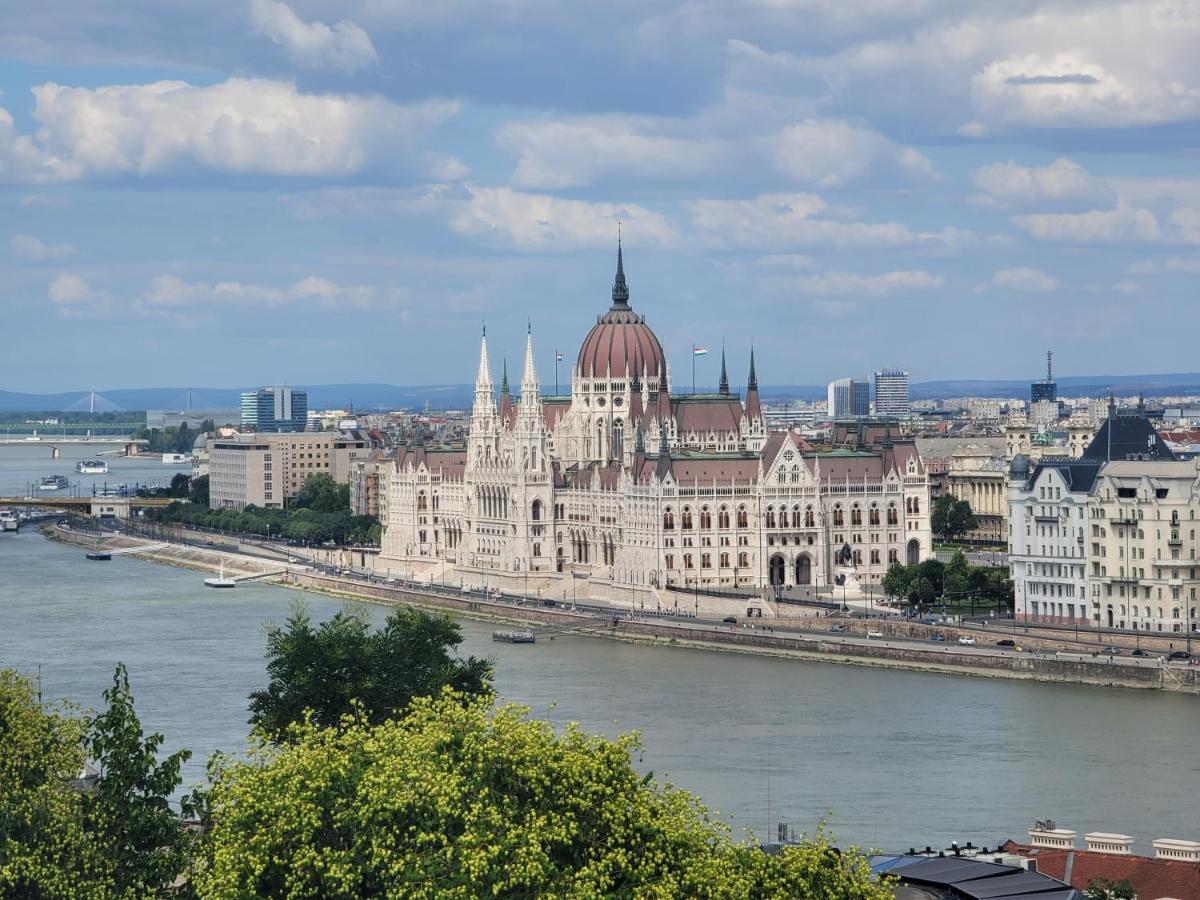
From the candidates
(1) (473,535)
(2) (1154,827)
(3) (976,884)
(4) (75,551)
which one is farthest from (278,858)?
(4) (75,551)

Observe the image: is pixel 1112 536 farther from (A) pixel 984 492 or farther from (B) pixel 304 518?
(B) pixel 304 518

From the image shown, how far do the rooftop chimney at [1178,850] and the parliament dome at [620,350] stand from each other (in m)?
68.0

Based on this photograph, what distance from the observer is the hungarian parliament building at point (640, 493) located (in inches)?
3497

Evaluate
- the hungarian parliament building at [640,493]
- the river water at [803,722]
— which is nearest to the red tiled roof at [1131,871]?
the river water at [803,722]

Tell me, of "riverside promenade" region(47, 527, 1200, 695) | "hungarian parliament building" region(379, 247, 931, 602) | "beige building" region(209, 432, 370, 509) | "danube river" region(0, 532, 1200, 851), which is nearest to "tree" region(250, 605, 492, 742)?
"danube river" region(0, 532, 1200, 851)

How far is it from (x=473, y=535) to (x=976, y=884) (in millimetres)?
75079

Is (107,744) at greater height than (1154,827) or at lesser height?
greater

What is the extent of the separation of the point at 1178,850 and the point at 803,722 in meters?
22.1

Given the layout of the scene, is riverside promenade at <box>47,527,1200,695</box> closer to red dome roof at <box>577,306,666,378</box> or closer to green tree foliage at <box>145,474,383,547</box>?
red dome roof at <box>577,306,666,378</box>

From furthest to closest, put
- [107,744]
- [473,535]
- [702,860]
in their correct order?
[473,535], [107,744], [702,860]

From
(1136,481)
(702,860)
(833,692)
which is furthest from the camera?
(1136,481)

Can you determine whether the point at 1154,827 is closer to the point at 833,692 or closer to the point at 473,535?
the point at 833,692

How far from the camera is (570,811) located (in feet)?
88.9

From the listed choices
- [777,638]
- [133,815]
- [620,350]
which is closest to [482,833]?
[133,815]
